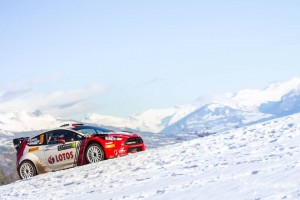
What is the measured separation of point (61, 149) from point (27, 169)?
1713 mm

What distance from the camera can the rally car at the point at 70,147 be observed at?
1627 centimetres

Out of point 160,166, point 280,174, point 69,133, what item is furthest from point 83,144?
point 280,174

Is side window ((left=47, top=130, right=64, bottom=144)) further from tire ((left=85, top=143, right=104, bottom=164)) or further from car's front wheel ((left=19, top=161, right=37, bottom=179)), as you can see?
tire ((left=85, top=143, right=104, bottom=164))

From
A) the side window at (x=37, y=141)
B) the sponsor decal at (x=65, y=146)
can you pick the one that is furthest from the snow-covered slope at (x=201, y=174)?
the side window at (x=37, y=141)

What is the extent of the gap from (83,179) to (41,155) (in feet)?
15.6

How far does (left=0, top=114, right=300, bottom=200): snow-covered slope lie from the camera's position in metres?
7.80

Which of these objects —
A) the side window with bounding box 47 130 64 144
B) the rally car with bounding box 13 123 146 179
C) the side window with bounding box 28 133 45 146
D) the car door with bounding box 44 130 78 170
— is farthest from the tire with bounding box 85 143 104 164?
the side window with bounding box 28 133 45 146

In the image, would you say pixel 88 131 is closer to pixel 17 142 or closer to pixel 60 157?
pixel 60 157

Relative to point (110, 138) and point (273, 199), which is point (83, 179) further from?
point (273, 199)

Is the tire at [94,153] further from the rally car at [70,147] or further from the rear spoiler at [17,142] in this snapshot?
the rear spoiler at [17,142]

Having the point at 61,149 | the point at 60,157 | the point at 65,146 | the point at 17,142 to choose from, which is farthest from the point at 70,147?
the point at 17,142

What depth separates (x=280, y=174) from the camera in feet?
26.3

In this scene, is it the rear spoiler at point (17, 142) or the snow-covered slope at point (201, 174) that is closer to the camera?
the snow-covered slope at point (201, 174)

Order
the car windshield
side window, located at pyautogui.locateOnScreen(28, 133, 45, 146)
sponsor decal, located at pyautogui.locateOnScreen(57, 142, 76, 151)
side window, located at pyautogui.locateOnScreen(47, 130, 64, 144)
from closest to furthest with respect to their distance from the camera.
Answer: sponsor decal, located at pyautogui.locateOnScreen(57, 142, 76, 151) < the car windshield < side window, located at pyautogui.locateOnScreen(47, 130, 64, 144) < side window, located at pyautogui.locateOnScreen(28, 133, 45, 146)
